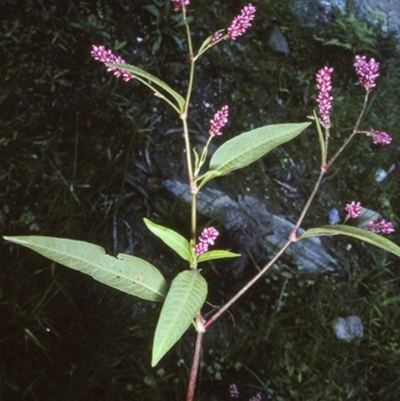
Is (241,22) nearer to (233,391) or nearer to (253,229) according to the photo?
(233,391)

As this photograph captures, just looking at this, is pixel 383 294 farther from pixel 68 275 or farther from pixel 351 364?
pixel 68 275

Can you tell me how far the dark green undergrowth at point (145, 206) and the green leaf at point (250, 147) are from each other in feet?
5.03

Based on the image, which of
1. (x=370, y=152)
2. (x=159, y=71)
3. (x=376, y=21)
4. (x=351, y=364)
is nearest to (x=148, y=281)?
(x=351, y=364)

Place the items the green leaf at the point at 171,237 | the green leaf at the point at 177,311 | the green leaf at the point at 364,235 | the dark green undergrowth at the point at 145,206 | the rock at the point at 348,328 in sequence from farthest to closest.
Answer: the rock at the point at 348,328 → the dark green undergrowth at the point at 145,206 → the green leaf at the point at 171,237 → the green leaf at the point at 364,235 → the green leaf at the point at 177,311

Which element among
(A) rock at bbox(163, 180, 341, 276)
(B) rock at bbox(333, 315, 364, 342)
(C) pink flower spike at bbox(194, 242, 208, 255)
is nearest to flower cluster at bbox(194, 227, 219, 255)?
(C) pink flower spike at bbox(194, 242, 208, 255)

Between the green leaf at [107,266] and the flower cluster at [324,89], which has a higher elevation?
the flower cluster at [324,89]

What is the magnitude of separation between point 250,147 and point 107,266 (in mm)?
443

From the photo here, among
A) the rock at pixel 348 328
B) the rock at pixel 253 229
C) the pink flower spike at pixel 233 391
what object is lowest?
the rock at pixel 348 328

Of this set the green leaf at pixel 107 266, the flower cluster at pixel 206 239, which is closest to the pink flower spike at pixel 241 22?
the flower cluster at pixel 206 239

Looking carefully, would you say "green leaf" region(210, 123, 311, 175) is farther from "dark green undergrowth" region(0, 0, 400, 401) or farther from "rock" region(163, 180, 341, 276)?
"rock" region(163, 180, 341, 276)

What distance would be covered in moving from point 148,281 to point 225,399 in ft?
5.40

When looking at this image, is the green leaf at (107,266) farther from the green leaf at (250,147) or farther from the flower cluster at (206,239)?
the green leaf at (250,147)

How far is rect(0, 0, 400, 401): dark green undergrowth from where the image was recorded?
2600 mm

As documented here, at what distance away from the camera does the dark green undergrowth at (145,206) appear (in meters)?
2.60
